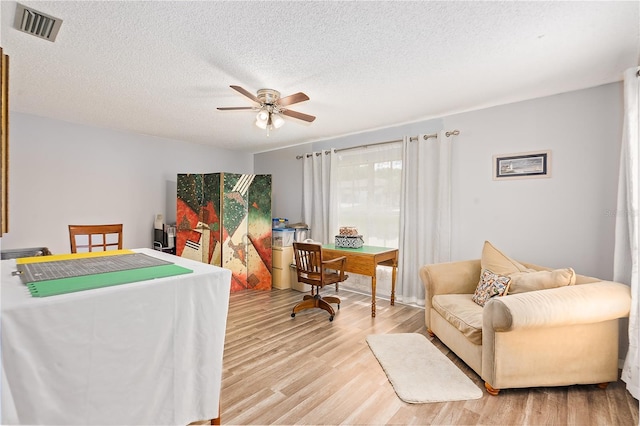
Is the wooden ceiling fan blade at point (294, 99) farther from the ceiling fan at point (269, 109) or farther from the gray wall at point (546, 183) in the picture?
the gray wall at point (546, 183)

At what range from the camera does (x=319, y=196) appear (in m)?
4.92

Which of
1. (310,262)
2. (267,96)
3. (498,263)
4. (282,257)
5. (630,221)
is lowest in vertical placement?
(282,257)

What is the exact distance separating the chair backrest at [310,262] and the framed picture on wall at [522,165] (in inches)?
82.9

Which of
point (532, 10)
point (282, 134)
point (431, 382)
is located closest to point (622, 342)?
point (431, 382)

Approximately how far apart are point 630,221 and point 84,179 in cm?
584

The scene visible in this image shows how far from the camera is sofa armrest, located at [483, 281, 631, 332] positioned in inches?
76.2

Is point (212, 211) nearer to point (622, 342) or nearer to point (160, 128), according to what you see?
point (160, 128)

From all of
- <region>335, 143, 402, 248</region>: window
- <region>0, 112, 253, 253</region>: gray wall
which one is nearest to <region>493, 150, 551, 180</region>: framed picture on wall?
<region>335, 143, 402, 248</region>: window

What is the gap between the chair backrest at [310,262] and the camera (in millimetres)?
3280

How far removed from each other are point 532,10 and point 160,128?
431 centimetres

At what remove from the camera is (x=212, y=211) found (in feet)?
15.0

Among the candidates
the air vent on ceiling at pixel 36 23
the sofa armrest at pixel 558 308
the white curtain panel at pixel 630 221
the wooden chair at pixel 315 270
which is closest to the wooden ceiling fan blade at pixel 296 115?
the wooden chair at pixel 315 270

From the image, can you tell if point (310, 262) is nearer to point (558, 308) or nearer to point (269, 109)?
point (269, 109)

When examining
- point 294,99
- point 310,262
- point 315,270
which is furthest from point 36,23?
point 315,270
